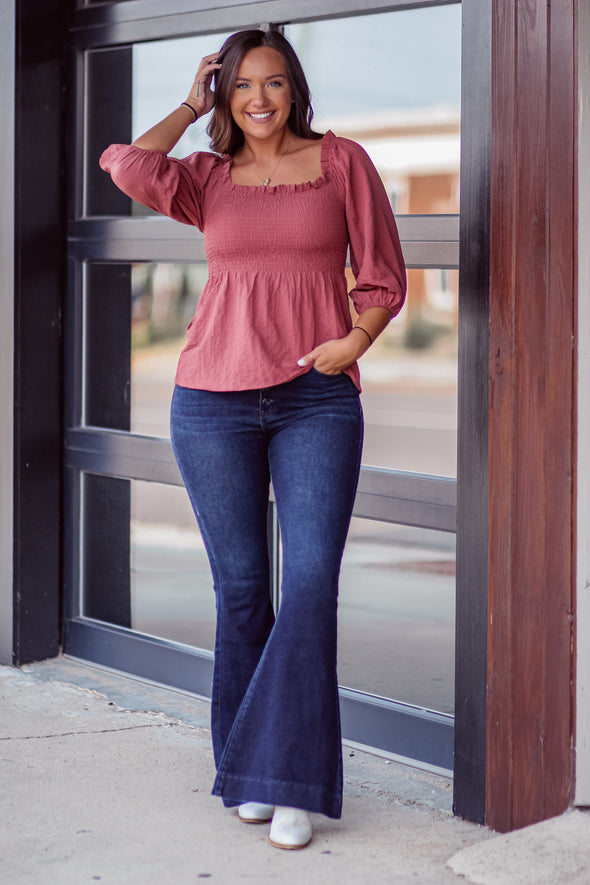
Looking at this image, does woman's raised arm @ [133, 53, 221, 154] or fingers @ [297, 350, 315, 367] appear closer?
fingers @ [297, 350, 315, 367]

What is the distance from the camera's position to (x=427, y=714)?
297cm

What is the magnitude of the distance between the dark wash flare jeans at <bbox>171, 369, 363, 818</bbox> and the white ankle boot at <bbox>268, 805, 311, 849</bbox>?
0.18 ft

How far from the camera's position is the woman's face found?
242 centimetres

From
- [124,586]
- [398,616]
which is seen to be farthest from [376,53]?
[398,616]

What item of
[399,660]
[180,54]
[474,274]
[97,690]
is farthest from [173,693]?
[180,54]

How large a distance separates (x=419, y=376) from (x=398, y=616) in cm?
1400

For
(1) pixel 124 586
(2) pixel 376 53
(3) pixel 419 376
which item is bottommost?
(1) pixel 124 586

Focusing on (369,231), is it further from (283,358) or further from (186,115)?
(186,115)

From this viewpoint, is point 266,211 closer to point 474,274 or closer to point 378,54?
point 474,274

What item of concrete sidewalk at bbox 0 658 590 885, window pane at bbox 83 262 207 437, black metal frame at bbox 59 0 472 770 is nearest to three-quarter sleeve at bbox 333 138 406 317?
black metal frame at bbox 59 0 472 770

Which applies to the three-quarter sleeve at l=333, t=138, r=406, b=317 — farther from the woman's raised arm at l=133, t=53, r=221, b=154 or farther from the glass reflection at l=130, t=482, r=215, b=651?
the glass reflection at l=130, t=482, r=215, b=651

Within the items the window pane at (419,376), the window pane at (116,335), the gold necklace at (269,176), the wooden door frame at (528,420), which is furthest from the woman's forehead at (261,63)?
the window pane at (419,376)

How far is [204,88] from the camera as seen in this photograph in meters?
2.52

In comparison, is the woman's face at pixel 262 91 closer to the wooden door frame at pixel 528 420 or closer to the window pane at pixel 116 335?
the wooden door frame at pixel 528 420
